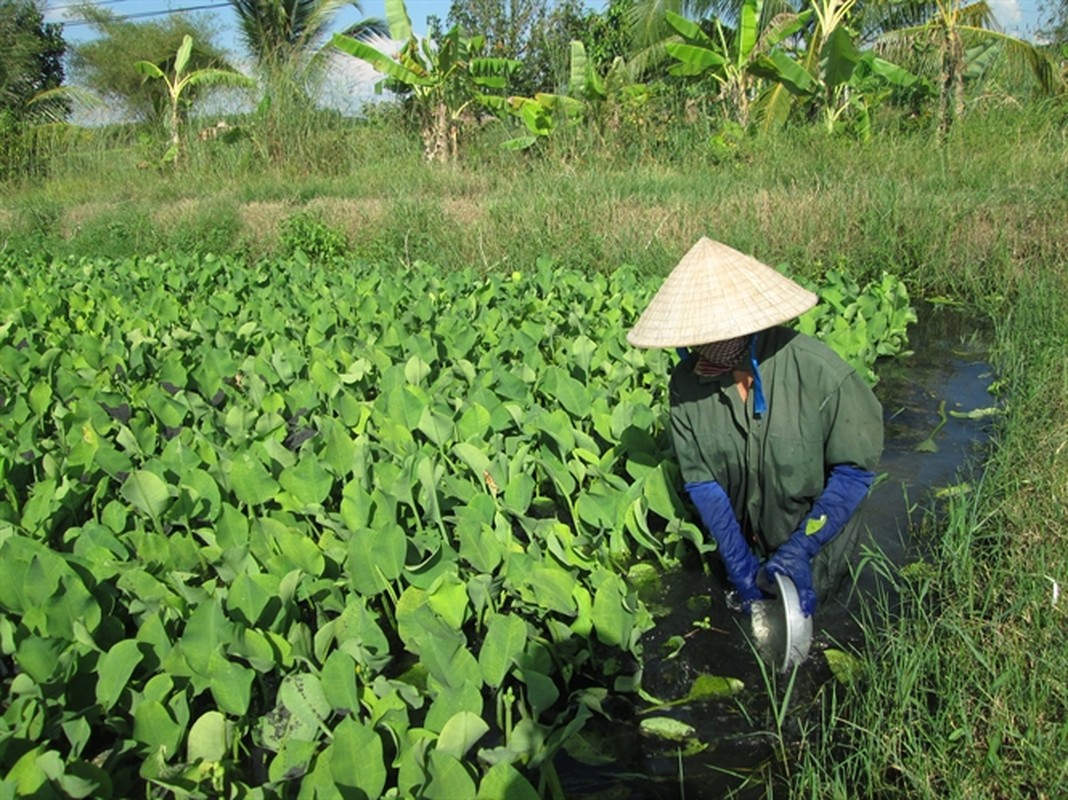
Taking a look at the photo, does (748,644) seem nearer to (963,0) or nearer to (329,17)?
(963,0)

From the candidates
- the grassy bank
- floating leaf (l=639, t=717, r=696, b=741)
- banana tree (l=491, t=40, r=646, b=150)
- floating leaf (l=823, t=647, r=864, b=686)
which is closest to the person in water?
floating leaf (l=823, t=647, r=864, b=686)

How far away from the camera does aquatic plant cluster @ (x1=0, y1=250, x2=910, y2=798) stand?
2061 mm

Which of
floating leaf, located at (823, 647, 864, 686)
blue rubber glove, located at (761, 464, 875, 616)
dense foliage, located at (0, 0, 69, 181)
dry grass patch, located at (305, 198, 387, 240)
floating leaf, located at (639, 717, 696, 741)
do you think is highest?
dense foliage, located at (0, 0, 69, 181)

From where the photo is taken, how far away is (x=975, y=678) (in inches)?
85.4

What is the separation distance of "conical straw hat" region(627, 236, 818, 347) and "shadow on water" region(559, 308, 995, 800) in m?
0.80

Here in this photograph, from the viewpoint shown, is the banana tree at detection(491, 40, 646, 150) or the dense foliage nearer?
the banana tree at detection(491, 40, 646, 150)

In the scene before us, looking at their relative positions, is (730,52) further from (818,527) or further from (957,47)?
(818,527)

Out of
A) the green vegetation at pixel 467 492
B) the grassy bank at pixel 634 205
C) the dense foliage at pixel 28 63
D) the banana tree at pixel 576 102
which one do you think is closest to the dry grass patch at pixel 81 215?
the grassy bank at pixel 634 205

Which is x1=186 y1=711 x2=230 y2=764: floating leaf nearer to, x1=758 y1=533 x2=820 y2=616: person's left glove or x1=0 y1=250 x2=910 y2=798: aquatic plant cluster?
x1=0 y1=250 x2=910 y2=798: aquatic plant cluster

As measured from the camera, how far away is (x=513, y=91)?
20984mm

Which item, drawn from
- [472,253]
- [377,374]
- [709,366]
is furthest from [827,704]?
[472,253]

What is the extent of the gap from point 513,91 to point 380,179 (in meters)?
10.0

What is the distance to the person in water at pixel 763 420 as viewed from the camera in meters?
2.50

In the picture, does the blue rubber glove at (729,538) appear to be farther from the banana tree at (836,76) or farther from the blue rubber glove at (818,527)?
the banana tree at (836,76)
